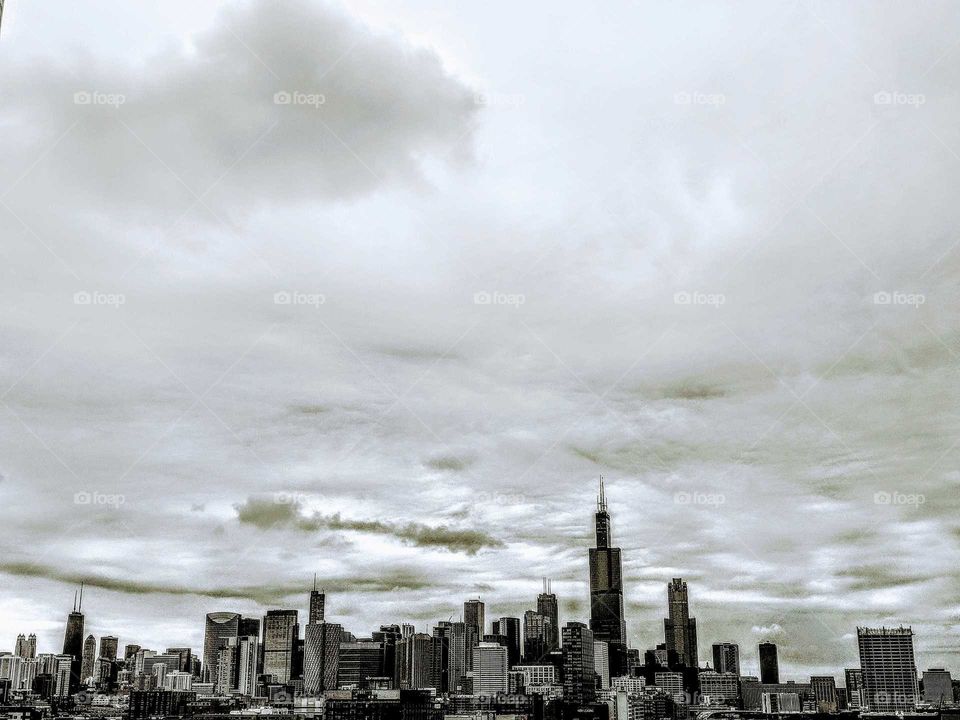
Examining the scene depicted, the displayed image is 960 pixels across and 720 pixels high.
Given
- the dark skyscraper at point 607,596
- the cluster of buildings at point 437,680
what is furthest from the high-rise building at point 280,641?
the dark skyscraper at point 607,596

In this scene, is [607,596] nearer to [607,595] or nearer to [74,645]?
[607,595]

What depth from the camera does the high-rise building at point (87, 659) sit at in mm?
31203

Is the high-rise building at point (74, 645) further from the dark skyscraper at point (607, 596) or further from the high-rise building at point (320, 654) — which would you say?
the dark skyscraper at point (607, 596)

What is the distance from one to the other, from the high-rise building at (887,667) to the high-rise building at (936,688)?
48 cm

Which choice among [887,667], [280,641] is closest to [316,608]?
[280,641]

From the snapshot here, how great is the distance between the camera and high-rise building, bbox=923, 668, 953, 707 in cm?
3259

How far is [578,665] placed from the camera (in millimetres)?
35656

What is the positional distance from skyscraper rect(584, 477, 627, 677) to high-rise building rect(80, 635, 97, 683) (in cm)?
1967

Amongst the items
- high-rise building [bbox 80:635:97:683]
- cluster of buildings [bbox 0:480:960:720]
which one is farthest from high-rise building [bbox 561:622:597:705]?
high-rise building [bbox 80:635:97:683]

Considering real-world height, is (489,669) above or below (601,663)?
below

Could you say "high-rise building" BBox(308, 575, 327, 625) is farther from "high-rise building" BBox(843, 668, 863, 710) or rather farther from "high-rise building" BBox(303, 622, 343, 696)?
"high-rise building" BBox(843, 668, 863, 710)

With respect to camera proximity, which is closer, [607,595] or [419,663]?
[419,663]

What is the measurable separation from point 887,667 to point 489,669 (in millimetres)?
14596

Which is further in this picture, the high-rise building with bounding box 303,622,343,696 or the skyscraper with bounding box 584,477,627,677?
the skyscraper with bounding box 584,477,627,677
